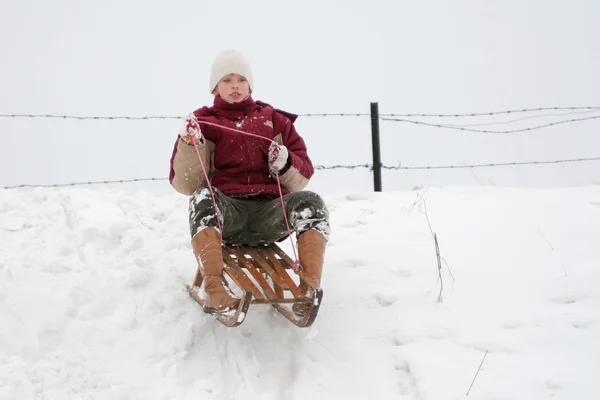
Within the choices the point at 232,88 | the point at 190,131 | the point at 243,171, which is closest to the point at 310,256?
the point at 243,171

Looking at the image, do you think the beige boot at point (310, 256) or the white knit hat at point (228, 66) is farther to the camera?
the white knit hat at point (228, 66)

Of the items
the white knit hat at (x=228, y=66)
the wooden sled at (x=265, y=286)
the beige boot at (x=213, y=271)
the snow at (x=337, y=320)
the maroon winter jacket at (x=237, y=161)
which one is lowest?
the snow at (x=337, y=320)

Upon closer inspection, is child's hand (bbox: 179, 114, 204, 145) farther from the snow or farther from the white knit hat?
the snow

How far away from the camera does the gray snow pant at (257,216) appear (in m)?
3.69

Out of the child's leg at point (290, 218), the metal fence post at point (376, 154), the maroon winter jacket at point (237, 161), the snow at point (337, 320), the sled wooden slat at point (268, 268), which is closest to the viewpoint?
the snow at point (337, 320)

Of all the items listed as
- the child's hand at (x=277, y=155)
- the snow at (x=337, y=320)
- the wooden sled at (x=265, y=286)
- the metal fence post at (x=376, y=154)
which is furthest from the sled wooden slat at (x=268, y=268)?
the metal fence post at (x=376, y=154)

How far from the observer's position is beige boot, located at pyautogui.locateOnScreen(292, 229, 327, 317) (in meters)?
3.57

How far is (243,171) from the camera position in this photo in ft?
13.1

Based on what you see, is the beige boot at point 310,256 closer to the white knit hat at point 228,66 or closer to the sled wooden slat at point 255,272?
the sled wooden slat at point 255,272

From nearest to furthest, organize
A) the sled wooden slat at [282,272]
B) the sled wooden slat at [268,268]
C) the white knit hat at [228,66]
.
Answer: the sled wooden slat at [282,272], the sled wooden slat at [268,268], the white knit hat at [228,66]

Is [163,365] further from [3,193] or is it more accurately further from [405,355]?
[3,193]

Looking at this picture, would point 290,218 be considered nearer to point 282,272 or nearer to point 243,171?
point 282,272

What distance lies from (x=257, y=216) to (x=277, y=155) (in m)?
0.43

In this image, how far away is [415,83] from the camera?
326 feet
